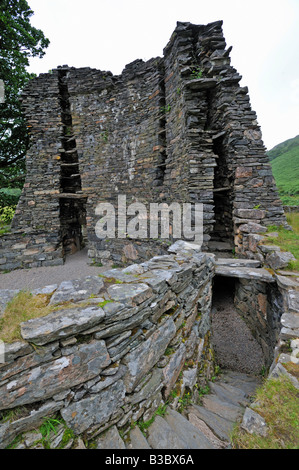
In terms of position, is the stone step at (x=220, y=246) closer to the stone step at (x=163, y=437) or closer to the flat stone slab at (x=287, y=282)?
the flat stone slab at (x=287, y=282)

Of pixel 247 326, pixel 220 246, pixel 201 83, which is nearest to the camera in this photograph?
pixel 247 326

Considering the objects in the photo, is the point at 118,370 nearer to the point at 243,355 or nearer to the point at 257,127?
the point at 243,355

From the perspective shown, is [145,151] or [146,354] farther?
[145,151]

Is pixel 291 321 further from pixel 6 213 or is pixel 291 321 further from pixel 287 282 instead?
pixel 6 213

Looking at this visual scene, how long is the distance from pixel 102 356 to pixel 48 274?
8.23 m

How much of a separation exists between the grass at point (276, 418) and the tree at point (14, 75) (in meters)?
13.7

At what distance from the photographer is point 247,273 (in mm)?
4188

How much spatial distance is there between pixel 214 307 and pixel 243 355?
1.39 meters

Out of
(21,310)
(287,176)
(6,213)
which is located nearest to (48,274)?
(6,213)

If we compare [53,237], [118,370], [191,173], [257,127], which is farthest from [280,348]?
[53,237]

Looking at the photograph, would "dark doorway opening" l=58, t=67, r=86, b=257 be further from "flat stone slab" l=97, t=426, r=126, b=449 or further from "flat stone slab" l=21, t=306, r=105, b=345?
"flat stone slab" l=97, t=426, r=126, b=449

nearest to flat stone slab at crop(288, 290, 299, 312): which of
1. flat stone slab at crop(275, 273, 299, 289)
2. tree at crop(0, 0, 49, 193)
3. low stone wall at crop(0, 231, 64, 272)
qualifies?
flat stone slab at crop(275, 273, 299, 289)

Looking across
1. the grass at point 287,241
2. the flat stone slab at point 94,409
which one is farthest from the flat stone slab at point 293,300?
the flat stone slab at point 94,409

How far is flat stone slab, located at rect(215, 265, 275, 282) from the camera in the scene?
3.91 metres
